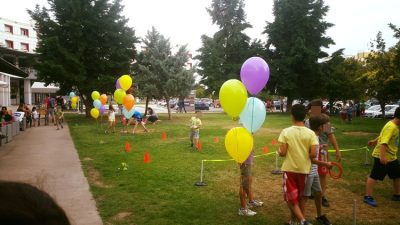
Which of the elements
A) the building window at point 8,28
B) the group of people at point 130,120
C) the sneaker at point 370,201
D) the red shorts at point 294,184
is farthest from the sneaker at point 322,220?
the building window at point 8,28

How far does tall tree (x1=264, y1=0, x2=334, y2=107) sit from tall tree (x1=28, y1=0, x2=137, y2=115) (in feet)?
55.7

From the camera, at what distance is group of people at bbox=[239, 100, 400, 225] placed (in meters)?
4.90

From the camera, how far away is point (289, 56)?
120ft

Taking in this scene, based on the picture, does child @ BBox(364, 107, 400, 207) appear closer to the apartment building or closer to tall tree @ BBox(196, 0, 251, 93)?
tall tree @ BBox(196, 0, 251, 93)

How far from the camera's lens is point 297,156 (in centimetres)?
489

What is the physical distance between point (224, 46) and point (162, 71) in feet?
44.4

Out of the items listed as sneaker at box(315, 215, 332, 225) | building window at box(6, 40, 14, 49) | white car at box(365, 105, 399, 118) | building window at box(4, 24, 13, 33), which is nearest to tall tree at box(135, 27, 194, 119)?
white car at box(365, 105, 399, 118)

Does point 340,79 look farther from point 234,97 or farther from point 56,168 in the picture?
point 234,97

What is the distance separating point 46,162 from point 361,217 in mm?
8878

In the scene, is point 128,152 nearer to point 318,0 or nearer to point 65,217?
point 65,217

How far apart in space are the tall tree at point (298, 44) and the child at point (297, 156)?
104 feet

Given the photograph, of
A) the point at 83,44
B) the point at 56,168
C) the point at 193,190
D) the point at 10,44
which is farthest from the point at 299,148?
the point at 10,44

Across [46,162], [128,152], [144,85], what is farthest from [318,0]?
[46,162]

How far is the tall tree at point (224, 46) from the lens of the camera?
38.0m
